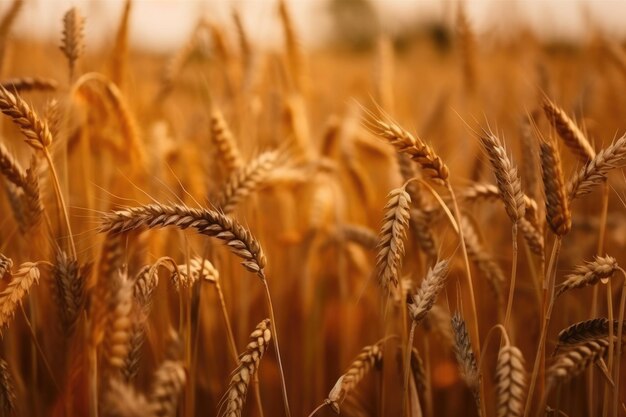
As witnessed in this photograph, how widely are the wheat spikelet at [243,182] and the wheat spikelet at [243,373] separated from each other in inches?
15.4

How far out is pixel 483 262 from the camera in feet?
4.67

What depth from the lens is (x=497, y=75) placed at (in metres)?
4.55

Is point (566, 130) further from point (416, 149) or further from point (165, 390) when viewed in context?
point (165, 390)

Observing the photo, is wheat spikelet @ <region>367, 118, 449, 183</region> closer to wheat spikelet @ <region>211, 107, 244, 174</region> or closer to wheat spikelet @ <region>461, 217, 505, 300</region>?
wheat spikelet @ <region>461, 217, 505, 300</region>

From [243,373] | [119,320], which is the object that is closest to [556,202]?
[243,373]

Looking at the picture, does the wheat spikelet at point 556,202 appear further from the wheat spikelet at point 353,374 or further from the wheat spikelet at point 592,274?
the wheat spikelet at point 353,374

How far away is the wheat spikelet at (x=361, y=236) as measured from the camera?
67.5 inches

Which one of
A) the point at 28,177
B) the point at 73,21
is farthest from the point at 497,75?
the point at 28,177

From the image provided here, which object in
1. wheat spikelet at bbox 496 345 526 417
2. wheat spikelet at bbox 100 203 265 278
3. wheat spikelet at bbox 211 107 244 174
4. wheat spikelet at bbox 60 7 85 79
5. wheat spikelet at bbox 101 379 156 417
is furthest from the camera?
wheat spikelet at bbox 211 107 244 174

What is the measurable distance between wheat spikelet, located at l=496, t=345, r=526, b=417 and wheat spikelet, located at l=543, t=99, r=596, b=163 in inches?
22.5

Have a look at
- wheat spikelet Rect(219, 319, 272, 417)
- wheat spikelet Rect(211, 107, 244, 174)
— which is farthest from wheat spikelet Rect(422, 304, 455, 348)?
wheat spikelet Rect(211, 107, 244, 174)

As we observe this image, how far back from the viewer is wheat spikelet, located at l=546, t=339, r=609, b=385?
3.17 ft

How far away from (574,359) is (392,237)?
1.28ft

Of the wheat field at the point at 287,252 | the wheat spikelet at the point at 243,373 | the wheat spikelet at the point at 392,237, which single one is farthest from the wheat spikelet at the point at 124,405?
the wheat spikelet at the point at 392,237
